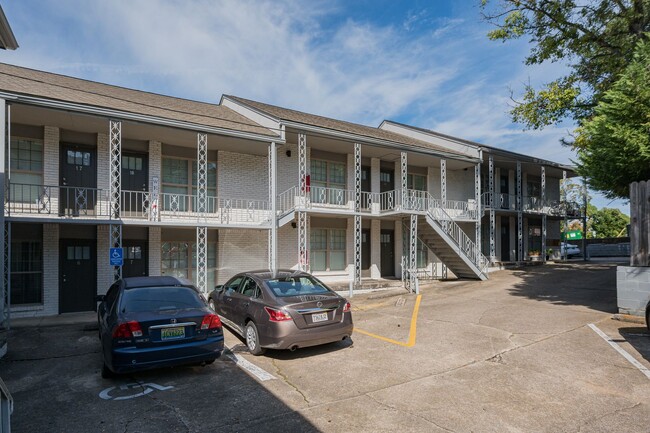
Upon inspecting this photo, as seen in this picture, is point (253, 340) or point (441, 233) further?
point (441, 233)

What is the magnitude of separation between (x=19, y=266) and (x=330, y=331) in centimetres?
1003

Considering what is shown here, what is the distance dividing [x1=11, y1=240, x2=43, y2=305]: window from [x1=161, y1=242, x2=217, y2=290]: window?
3.51 meters

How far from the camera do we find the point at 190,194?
47.3ft

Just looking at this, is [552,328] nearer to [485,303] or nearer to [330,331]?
[485,303]

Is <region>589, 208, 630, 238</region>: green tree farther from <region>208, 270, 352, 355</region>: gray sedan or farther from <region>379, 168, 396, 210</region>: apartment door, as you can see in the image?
<region>208, 270, 352, 355</region>: gray sedan

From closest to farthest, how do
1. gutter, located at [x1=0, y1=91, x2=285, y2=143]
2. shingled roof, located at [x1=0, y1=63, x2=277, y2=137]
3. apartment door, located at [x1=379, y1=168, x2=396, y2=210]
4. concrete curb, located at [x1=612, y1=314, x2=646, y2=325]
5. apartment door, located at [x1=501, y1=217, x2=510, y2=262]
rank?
concrete curb, located at [x1=612, y1=314, x2=646, y2=325], gutter, located at [x1=0, y1=91, x2=285, y2=143], shingled roof, located at [x1=0, y1=63, x2=277, y2=137], apartment door, located at [x1=379, y1=168, x2=396, y2=210], apartment door, located at [x1=501, y1=217, x2=510, y2=262]

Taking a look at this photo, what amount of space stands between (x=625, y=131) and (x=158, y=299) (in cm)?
1137

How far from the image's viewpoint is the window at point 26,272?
38.0ft

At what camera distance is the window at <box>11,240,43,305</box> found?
38.0ft

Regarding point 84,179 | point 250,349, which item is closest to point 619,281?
point 250,349

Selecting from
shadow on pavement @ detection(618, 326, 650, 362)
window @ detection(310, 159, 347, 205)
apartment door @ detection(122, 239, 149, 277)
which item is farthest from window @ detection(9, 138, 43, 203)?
shadow on pavement @ detection(618, 326, 650, 362)

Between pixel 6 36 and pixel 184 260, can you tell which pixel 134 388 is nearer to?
pixel 6 36

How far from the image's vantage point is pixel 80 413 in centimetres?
498

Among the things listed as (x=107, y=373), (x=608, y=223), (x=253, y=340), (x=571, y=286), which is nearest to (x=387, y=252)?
(x=571, y=286)
